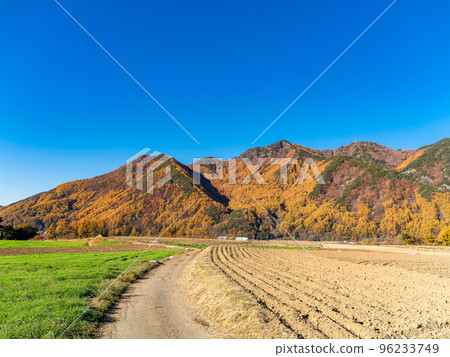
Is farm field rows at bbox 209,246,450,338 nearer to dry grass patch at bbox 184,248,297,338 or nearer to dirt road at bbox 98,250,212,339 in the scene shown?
dry grass patch at bbox 184,248,297,338

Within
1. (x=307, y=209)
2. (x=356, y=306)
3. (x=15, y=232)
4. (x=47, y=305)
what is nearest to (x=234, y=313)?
(x=356, y=306)

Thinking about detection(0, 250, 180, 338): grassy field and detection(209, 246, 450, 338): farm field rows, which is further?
detection(209, 246, 450, 338): farm field rows

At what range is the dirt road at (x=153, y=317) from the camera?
8836mm

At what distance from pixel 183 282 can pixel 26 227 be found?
9147 cm

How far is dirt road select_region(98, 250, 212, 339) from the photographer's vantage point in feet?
29.0

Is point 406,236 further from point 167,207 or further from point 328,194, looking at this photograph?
point 167,207

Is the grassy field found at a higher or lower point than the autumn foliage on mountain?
lower

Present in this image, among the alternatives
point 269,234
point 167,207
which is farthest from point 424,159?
point 167,207

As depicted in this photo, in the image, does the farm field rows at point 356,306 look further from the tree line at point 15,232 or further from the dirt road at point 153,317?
the tree line at point 15,232

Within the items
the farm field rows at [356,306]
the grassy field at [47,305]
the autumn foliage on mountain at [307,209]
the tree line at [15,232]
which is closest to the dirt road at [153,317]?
the grassy field at [47,305]

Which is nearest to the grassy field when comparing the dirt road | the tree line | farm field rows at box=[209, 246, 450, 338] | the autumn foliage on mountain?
the dirt road

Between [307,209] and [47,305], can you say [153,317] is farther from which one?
[307,209]

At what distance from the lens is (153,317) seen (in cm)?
1049
